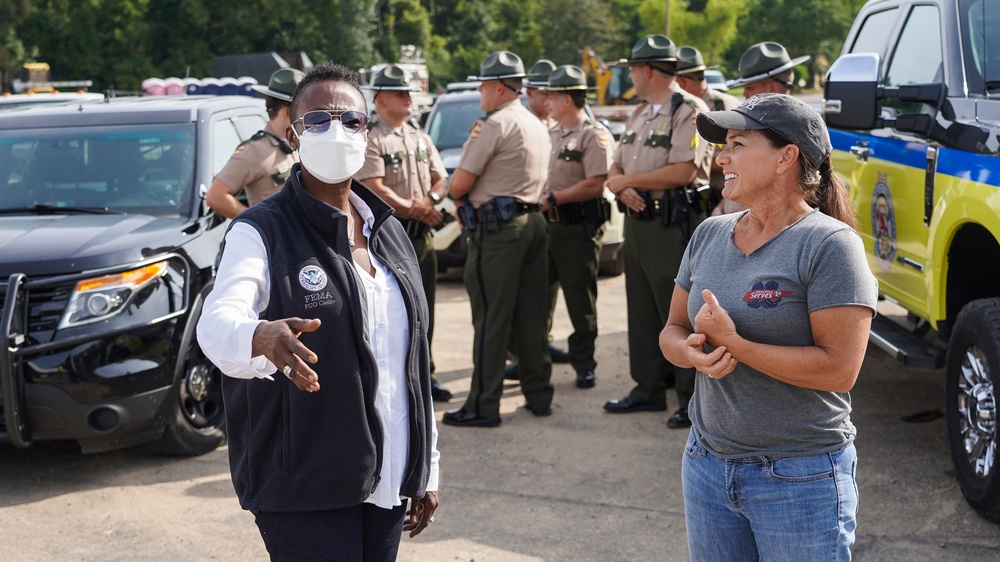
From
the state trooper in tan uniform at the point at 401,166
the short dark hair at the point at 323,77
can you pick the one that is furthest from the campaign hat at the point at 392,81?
the short dark hair at the point at 323,77

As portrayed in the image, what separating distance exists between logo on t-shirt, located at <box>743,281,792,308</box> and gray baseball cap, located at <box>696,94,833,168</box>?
325mm

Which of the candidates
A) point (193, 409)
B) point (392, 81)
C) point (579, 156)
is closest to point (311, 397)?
point (193, 409)

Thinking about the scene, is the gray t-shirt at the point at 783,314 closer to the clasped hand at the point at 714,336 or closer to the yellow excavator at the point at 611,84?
the clasped hand at the point at 714,336

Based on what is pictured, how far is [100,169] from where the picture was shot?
599cm

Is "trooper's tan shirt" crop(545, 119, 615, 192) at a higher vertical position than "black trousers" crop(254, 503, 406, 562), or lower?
higher

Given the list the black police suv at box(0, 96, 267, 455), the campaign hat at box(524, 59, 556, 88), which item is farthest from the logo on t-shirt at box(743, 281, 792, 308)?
A: the campaign hat at box(524, 59, 556, 88)

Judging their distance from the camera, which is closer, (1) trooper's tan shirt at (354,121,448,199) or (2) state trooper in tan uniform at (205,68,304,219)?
(2) state trooper in tan uniform at (205,68,304,219)

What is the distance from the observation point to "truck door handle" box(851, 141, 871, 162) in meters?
5.60

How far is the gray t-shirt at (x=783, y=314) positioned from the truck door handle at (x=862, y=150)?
10.7 feet

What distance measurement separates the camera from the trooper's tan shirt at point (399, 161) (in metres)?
6.37

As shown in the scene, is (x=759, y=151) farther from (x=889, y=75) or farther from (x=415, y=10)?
(x=415, y=10)

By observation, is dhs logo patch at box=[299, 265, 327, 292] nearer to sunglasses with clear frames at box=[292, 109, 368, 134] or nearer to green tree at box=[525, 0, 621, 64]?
sunglasses with clear frames at box=[292, 109, 368, 134]

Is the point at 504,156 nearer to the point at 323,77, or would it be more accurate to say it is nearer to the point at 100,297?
the point at 100,297

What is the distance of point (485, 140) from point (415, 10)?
63801 millimetres
